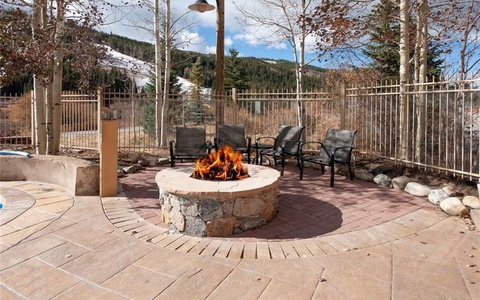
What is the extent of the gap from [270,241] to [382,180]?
3029 mm

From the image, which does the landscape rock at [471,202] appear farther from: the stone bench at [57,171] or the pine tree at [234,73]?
the pine tree at [234,73]

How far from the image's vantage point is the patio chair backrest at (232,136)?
671 cm

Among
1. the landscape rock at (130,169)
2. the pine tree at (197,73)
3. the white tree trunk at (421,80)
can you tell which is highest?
the pine tree at (197,73)

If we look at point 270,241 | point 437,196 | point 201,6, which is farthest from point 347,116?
point 270,241

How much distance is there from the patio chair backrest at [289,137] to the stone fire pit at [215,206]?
2.71 metres

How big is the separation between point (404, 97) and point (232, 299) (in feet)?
16.5

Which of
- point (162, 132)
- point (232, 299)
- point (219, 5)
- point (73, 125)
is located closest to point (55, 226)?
point (232, 299)

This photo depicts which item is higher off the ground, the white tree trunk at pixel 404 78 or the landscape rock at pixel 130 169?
the white tree trunk at pixel 404 78

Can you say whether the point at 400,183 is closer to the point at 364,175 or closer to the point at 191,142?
the point at 364,175

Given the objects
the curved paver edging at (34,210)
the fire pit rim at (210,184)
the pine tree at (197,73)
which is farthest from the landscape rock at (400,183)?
the pine tree at (197,73)

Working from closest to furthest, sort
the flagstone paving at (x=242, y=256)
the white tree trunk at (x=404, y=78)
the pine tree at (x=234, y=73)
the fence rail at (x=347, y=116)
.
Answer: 1. the flagstone paving at (x=242, y=256)
2. the fence rail at (x=347, y=116)
3. the white tree trunk at (x=404, y=78)
4. the pine tree at (x=234, y=73)

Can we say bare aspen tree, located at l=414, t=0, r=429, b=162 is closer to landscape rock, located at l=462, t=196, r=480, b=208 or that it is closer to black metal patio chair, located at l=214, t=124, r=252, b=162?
landscape rock, located at l=462, t=196, r=480, b=208

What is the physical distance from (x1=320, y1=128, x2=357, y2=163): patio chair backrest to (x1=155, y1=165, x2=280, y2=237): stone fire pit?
2.26 metres

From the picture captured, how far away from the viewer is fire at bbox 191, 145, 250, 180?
3.59m
